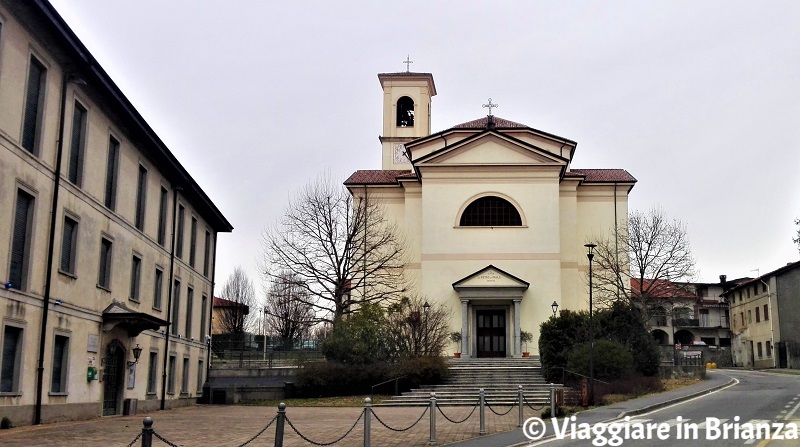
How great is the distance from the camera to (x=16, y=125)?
18.8 meters

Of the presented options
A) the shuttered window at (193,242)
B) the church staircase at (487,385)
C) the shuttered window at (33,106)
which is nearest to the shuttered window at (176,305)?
the shuttered window at (193,242)

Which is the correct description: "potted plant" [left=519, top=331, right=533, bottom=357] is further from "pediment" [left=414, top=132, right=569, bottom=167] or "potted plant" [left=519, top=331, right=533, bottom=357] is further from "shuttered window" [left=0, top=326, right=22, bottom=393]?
"shuttered window" [left=0, top=326, right=22, bottom=393]

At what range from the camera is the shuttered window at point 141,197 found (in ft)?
94.7

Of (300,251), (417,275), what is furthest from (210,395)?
(417,275)

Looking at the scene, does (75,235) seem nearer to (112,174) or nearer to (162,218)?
(112,174)

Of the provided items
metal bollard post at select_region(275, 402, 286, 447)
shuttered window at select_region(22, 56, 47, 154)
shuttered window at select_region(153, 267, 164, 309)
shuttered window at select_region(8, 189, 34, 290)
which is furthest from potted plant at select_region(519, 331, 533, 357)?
metal bollard post at select_region(275, 402, 286, 447)

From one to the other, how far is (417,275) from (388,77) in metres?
17.3

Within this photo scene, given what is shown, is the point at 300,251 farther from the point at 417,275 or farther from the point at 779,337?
the point at 779,337

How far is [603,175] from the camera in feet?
166

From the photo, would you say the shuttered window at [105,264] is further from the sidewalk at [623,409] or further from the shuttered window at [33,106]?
the sidewalk at [623,409]

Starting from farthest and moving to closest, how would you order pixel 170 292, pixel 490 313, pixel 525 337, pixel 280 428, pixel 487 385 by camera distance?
pixel 490 313 → pixel 525 337 → pixel 487 385 → pixel 170 292 → pixel 280 428

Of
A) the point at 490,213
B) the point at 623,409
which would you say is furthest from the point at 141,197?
the point at 490,213

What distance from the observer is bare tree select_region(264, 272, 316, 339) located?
146 feet

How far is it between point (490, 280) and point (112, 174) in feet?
80.3
